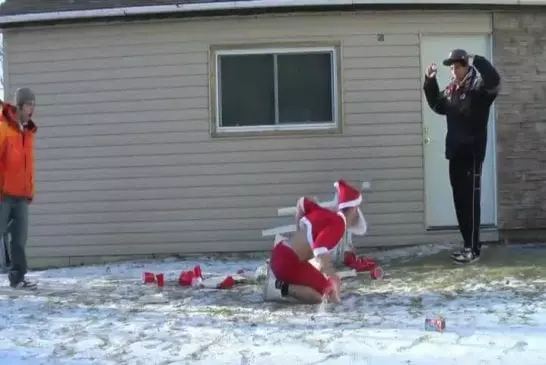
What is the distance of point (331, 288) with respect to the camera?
21.9 ft

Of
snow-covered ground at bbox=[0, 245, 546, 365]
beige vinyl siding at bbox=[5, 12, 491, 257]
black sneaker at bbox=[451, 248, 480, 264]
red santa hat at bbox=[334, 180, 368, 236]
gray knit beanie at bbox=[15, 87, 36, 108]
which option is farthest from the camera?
beige vinyl siding at bbox=[5, 12, 491, 257]

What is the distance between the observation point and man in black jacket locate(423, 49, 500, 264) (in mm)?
Answer: 7906

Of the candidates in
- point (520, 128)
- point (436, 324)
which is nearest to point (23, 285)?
point (436, 324)

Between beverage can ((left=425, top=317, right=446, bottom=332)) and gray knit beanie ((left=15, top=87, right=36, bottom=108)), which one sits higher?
gray knit beanie ((left=15, top=87, right=36, bottom=108))

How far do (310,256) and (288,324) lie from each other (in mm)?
747

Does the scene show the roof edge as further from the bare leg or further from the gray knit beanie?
the bare leg

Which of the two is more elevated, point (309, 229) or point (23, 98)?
point (23, 98)

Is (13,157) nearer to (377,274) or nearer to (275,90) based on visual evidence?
(275,90)

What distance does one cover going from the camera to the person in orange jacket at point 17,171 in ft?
25.2

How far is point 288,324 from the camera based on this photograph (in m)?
6.02

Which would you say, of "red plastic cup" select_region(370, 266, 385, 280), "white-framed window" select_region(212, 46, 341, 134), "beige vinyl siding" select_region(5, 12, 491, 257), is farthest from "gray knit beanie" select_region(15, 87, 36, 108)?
"red plastic cup" select_region(370, 266, 385, 280)

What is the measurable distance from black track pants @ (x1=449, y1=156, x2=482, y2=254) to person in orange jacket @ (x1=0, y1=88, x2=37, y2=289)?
427cm

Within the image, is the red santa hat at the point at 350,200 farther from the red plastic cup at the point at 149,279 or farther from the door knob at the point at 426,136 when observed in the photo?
the door knob at the point at 426,136

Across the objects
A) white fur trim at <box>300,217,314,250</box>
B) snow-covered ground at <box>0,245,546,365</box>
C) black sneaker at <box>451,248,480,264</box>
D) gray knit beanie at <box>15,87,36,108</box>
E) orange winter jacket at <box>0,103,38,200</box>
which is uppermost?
gray knit beanie at <box>15,87,36,108</box>
